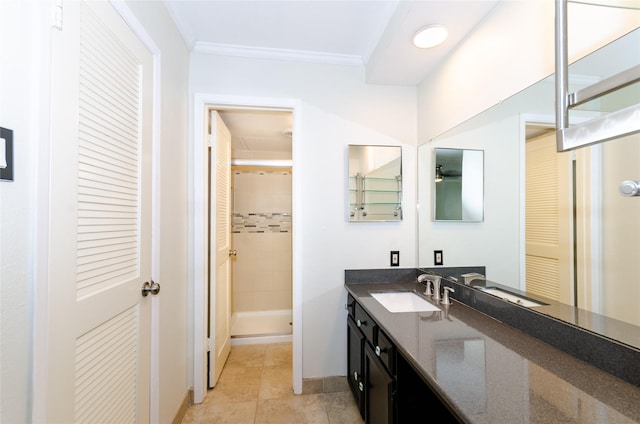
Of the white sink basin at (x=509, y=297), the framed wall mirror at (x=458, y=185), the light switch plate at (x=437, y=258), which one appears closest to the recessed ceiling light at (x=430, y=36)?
the framed wall mirror at (x=458, y=185)

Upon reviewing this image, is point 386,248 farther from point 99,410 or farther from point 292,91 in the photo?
point 99,410

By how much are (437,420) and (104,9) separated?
2.20 meters

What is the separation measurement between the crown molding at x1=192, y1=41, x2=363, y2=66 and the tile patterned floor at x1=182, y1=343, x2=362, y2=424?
8.13ft

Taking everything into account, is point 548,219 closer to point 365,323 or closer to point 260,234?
point 365,323

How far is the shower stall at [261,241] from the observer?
3617 millimetres

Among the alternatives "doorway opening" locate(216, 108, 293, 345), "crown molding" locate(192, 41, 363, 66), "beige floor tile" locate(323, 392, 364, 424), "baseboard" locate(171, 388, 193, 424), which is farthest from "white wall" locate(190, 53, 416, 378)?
"doorway opening" locate(216, 108, 293, 345)

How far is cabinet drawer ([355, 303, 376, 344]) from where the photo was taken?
148 cm

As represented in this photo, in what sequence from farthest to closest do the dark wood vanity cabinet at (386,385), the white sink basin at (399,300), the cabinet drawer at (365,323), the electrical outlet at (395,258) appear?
1. the electrical outlet at (395,258)
2. the white sink basin at (399,300)
3. the cabinet drawer at (365,323)
4. the dark wood vanity cabinet at (386,385)

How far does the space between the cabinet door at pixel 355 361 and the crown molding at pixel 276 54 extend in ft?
6.25

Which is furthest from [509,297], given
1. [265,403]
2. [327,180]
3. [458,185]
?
[265,403]

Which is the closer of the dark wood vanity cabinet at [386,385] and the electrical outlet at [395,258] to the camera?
the dark wood vanity cabinet at [386,385]

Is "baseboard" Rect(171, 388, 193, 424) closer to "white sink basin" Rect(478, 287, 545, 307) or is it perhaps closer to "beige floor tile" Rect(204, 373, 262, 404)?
"beige floor tile" Rect(204, 373, 262, 404)

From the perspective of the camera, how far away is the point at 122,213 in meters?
1.19

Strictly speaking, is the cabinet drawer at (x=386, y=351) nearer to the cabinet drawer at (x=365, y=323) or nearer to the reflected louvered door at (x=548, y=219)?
the cabinet drawer at (x=365, y=323)
